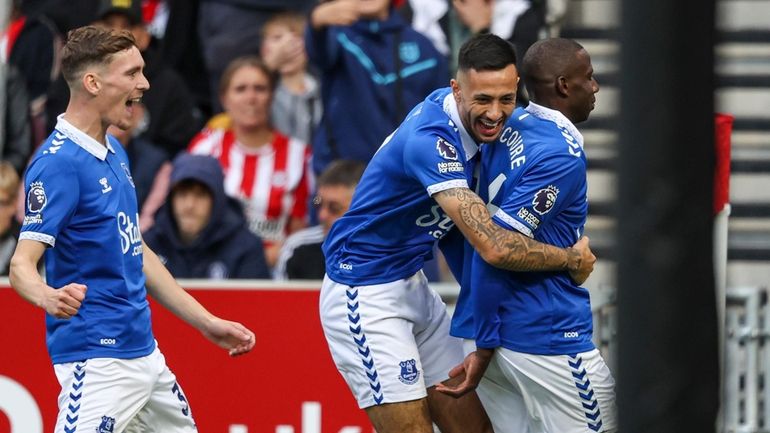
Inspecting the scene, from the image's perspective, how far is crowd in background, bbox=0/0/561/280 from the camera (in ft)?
25.1

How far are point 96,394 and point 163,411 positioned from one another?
1.14ft

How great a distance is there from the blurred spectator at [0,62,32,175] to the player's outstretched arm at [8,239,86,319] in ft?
12.7

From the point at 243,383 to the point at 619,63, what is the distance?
5858 millimetres

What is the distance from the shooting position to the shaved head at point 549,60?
15.2 feet

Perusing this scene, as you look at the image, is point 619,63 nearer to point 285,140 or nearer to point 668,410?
point 668,410

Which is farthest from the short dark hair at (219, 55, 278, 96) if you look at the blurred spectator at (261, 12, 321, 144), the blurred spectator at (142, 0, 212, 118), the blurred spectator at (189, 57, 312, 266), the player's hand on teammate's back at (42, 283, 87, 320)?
the player's hand on teammate's back at (42, 283, 87, 320)

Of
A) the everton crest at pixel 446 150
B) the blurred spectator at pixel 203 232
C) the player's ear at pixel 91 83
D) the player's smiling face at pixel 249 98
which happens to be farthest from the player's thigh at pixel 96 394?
the player's smiling face at pixel 249 98

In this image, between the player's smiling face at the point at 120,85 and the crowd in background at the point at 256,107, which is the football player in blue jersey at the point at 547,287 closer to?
the player's smiling face at the point at 120,85

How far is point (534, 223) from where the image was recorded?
4520 mm

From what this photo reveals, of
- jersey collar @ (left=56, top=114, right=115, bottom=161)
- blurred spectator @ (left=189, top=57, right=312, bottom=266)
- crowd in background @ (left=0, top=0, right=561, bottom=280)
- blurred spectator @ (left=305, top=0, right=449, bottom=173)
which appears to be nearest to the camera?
jersey collar @ (left=56, top=114, right=115, bottom=161)

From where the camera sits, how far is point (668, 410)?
3.94ft

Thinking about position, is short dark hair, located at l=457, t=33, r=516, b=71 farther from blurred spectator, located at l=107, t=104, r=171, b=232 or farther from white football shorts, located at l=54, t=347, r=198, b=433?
blurred spectator, located at l=107, t=104, r=171, b=232

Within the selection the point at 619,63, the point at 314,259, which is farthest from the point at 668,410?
the point at 314,259

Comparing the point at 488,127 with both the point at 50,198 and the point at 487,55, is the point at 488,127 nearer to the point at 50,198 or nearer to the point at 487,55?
the point at 487,55
